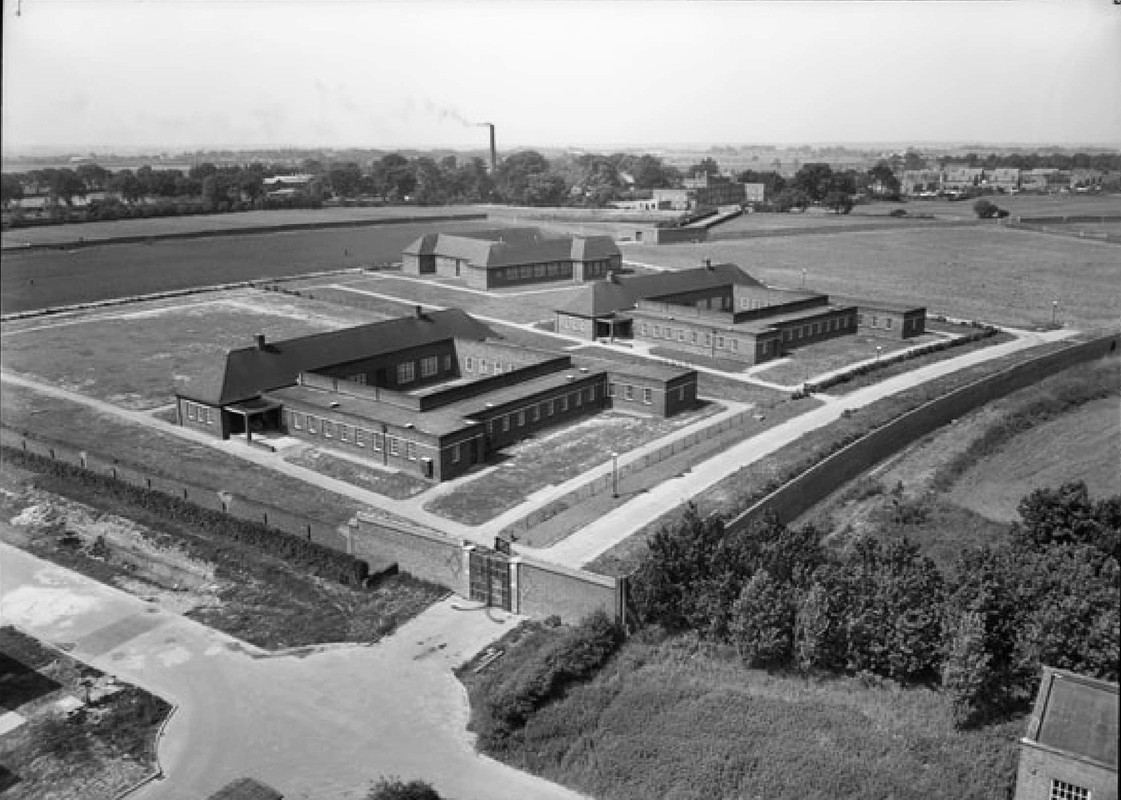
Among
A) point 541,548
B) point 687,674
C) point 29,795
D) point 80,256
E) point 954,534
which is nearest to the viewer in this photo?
point 29,795

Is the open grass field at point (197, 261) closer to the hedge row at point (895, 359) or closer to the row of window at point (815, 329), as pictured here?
the hedge row at point (895, 359)

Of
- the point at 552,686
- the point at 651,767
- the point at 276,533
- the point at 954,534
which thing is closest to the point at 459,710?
the point at 552,686

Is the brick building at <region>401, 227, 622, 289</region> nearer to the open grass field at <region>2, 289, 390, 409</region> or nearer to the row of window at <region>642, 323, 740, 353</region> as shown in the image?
the open grass field at <region>2, 289, 390, 409</region>

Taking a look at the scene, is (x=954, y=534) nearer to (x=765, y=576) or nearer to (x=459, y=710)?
(x=765, y=576)

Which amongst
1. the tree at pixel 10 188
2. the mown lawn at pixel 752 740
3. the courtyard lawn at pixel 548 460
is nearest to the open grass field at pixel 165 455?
the courtyard lawn at pixel 548 460

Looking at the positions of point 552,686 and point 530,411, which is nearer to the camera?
point 552,686

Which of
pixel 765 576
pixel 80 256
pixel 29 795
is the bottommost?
pixel 29 795
